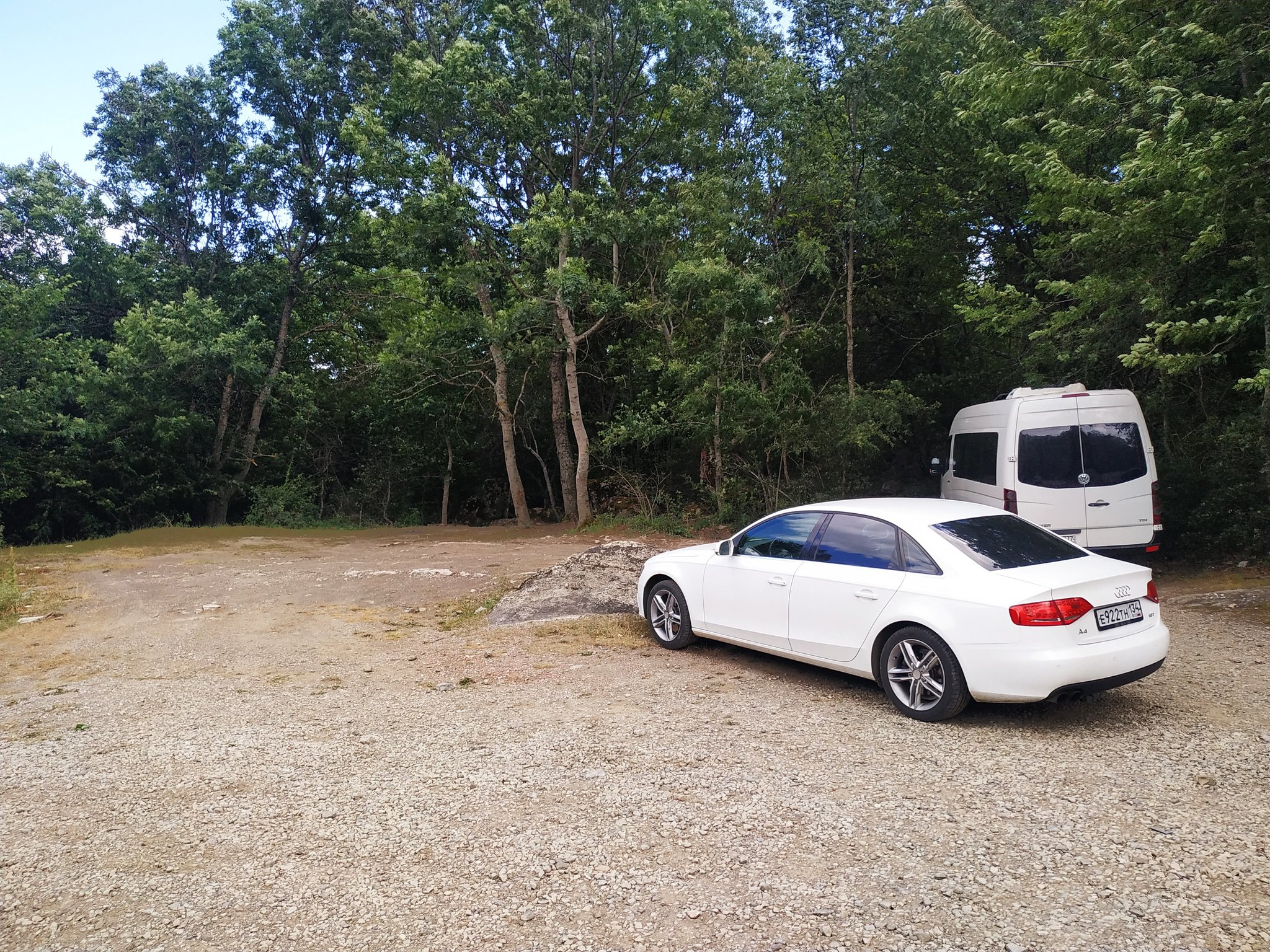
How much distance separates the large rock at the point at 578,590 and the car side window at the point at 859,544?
133 inches

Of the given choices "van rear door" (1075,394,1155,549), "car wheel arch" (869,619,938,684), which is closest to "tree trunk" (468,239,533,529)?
"van rear door" (1075,394,1155,549)

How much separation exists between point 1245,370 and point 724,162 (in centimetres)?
1072

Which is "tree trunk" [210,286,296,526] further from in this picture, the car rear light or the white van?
the car rear light

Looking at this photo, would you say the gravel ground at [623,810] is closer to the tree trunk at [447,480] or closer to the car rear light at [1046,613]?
the car rear light at [1046,613]

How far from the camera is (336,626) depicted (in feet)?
→ 30.3

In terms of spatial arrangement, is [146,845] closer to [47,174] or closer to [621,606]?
[621,606]

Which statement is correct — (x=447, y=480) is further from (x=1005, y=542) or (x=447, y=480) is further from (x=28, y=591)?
(x=1005, y=542)

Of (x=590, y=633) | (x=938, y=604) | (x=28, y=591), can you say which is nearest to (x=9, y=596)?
(x=28, y=591)

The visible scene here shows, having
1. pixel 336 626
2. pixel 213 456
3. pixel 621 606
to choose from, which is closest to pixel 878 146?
pixel 621 606

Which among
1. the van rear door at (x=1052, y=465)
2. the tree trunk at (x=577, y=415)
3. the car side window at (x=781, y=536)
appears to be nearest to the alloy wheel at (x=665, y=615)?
the car side window at (x=781, y=536)

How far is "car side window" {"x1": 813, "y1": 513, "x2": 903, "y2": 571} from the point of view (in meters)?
5.64

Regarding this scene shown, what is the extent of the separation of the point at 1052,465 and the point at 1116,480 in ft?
2.53

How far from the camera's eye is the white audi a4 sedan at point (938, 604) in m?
4.79

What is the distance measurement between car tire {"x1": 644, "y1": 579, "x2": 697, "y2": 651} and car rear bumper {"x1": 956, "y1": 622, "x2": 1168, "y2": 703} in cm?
284
